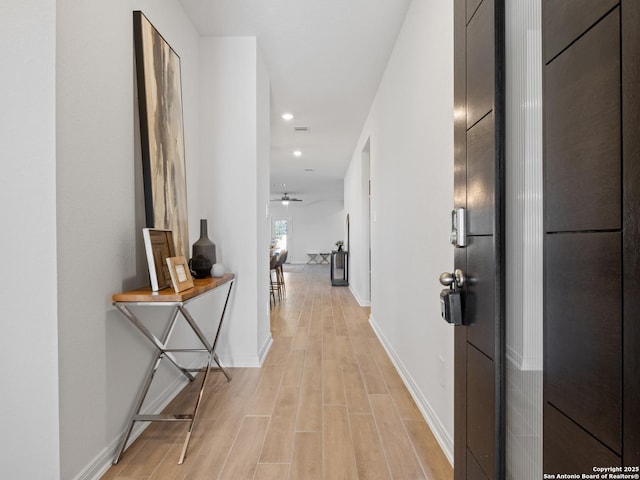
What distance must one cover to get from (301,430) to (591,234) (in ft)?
5.92

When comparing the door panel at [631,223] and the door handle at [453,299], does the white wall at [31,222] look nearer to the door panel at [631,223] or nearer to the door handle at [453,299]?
the door handle at [453,299]

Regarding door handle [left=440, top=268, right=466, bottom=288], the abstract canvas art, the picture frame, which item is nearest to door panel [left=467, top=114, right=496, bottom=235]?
door handle [left=440, top=268, right=466, bottom=288]

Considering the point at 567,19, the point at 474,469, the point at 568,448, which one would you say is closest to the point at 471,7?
the point at 567,19

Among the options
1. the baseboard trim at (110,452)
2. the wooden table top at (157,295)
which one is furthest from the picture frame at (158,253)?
the baseboard trim at (110,452)

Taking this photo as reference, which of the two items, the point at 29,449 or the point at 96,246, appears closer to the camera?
the point at 29,449

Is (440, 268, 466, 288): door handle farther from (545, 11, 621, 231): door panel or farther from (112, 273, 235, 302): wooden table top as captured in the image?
(112, 273, 235, 302): wooden table top

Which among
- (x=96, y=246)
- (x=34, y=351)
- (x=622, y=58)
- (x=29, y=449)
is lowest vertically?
(x=29, y=449)

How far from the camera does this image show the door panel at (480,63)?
0.90 metres

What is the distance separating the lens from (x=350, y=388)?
244 cm

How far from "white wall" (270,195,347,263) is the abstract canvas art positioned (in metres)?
12.2

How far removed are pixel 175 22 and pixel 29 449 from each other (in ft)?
8.67

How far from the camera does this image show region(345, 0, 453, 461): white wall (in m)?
1.74

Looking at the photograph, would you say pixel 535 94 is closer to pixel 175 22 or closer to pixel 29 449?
pixel 29 449

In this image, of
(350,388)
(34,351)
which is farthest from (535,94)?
(350,388)
